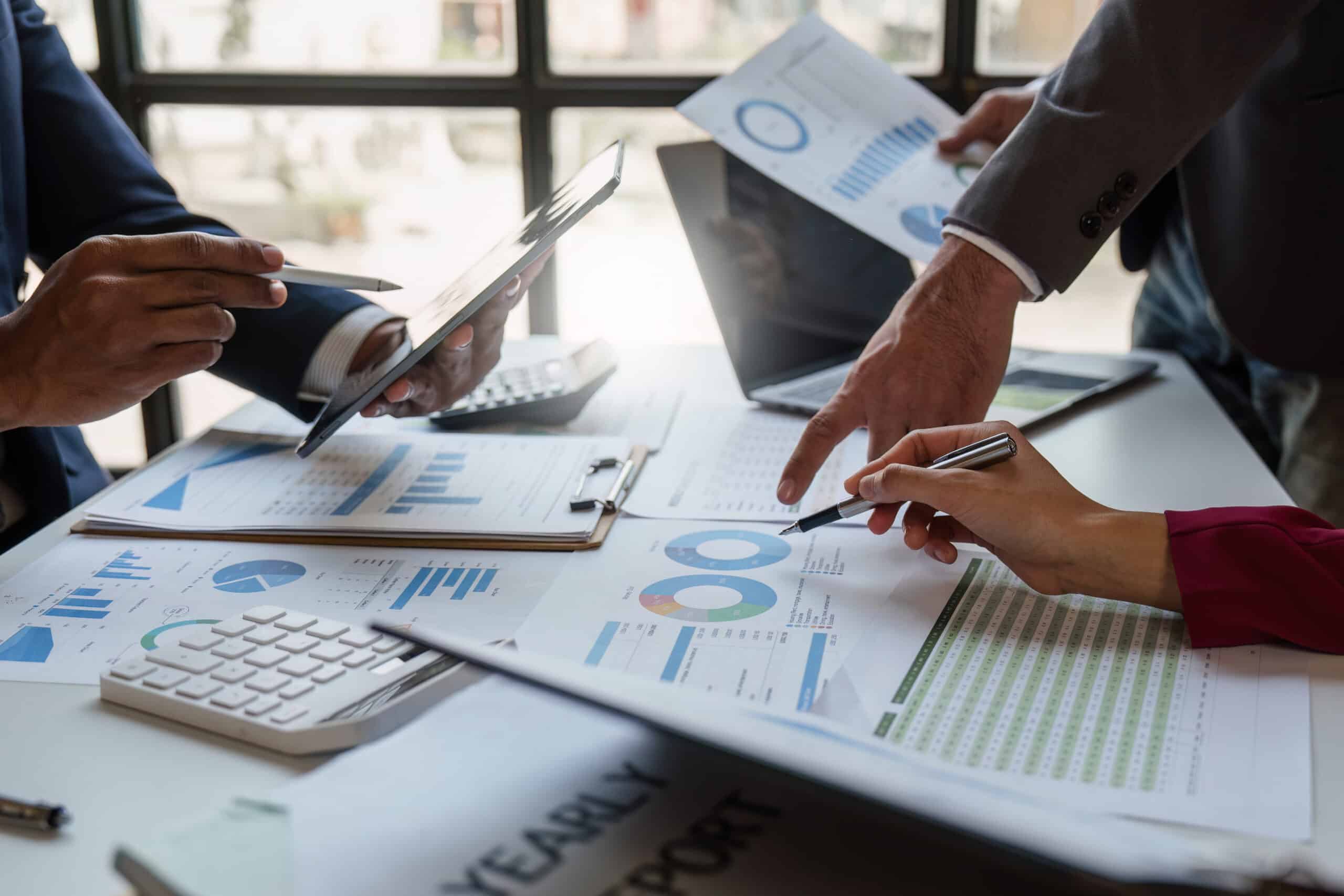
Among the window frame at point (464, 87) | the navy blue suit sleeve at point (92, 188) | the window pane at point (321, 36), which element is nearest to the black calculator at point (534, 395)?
the navy blue suit sleeve at point (92, 188)

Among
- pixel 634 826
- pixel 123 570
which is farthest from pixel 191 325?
pixel 634 826

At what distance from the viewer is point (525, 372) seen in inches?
51.3

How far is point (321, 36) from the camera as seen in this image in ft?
6.65

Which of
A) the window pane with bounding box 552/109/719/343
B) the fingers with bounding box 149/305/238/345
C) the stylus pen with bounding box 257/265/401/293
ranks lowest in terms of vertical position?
the window pane with bounding box 552/109/719/343

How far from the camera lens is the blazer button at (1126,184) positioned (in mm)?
1024

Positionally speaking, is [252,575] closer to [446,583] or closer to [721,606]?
[446,583]

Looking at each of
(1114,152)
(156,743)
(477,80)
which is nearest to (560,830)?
(156,743)

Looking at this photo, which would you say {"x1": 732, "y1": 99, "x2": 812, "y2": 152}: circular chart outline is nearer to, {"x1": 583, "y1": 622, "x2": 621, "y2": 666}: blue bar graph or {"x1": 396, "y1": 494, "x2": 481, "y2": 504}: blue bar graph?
{"x1": 396, "y1": 494, "x2": 481, "y2": 504}: blue bar graph

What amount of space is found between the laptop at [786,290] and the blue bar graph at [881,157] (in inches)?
2.9

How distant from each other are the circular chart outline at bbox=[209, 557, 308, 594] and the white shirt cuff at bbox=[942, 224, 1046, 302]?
0.65 meters

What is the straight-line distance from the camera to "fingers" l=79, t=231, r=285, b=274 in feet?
2.86

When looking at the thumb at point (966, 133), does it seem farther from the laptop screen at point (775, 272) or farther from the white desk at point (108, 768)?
the white desk at point (108, 768)

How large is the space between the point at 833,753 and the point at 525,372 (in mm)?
936

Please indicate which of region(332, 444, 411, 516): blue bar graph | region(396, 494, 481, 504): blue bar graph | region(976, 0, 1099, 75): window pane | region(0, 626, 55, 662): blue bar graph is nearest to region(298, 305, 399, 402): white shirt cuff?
region(332, 444, 411, 516): blue bar graph
